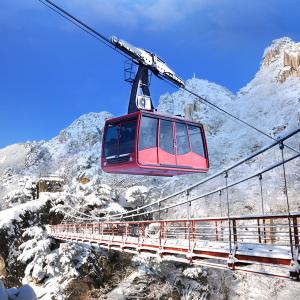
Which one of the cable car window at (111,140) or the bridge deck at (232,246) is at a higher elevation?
the cable car window at (111,140)

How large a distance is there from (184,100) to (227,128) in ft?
55.8

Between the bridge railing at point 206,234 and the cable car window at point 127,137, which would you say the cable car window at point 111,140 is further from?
the bridge railing at point 206,234

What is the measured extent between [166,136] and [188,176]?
39402 millimetres

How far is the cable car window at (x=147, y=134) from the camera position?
13.7 m

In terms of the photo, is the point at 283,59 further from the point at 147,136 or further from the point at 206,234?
the point at 206,234

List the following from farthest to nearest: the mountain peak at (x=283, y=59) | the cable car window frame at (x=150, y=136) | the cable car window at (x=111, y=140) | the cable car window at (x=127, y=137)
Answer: the mountain peak at (x=283, y=59), the cable car window at (x=111, y=140), the cable car window at (x=127, y=137), the cable car window frame at (x=150, y=136)

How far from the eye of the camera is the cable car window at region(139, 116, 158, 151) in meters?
13.7

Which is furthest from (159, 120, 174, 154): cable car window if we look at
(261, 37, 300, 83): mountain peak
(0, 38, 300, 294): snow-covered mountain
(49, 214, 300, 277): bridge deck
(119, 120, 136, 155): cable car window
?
(261, 37, 300, 83): mountain peak

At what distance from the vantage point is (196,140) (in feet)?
51.2

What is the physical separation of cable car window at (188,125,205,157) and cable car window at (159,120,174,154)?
1.23 metres

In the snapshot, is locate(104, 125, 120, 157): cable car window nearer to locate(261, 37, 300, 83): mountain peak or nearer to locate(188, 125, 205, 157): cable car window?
locate(188, 125, 205, 157): cable car window

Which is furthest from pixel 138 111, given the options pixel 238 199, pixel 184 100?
pixel 184 100

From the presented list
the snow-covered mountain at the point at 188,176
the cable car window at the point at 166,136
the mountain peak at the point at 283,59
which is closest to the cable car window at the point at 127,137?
the cable car window at the point at 166,136

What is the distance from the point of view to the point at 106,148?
15.2 meters
